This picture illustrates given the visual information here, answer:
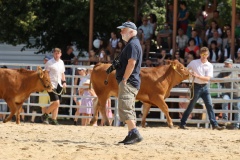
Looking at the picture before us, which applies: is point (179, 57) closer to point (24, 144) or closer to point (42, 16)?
point (42, 16)

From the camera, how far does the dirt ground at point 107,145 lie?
41.2 ft

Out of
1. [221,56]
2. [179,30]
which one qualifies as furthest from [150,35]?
[221,56]

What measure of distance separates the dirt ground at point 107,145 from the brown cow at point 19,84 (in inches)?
127

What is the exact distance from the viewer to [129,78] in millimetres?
13516

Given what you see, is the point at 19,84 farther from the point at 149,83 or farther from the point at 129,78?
the point at 129,78

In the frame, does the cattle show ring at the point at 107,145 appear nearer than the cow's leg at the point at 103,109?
Yes

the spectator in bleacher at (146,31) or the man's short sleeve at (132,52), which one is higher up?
the spectator in bleacher at (146,31)

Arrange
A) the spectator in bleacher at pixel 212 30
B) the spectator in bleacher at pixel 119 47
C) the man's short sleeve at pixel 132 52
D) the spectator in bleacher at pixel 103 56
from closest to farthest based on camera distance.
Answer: the man's short sleeve at pixel 132 52, the spectator in bleacher at pixel 212 30, the spectator in bleacher at pixel 103 56, the spectator in bleacher at pixel 119 47

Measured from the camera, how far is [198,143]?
1447 cm

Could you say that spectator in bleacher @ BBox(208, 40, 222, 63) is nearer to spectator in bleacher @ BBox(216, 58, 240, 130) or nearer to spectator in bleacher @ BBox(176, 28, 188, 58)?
spectator in bleacher @ BBox(176, 28, 188, 58)

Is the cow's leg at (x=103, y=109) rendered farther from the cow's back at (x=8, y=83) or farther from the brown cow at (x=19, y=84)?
the cow's back at (x=8, y=83)

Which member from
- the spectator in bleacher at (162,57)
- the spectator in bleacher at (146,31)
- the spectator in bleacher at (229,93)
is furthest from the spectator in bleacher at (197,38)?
the spectator in bleacher at (229,93)

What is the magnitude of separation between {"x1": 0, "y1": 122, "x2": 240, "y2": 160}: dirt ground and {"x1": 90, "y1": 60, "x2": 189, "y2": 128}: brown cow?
7.68ft

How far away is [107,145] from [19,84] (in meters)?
6.86
